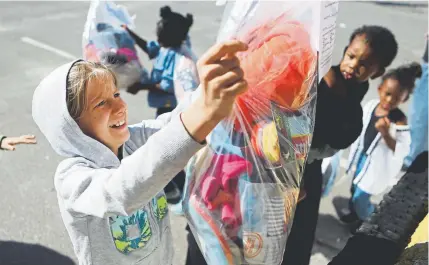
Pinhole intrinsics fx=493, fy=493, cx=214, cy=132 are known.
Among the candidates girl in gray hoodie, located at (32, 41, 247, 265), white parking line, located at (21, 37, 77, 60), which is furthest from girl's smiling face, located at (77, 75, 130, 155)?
white parking line, located at (21, 37, 77, 60)

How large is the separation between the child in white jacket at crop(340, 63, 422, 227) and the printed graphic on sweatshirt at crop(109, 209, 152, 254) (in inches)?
72.5

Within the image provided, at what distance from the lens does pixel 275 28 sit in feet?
3.98

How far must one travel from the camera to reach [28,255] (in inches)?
110

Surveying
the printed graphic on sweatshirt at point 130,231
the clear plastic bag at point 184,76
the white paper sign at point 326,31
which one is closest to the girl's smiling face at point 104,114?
the printed graphic on sweatshirt at point 130,231

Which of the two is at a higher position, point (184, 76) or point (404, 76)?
point (404, 76)

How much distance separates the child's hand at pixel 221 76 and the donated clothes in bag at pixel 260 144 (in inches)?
7.8

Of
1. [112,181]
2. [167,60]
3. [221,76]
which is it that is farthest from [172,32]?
[221,76]

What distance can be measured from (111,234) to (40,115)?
0.38 metres

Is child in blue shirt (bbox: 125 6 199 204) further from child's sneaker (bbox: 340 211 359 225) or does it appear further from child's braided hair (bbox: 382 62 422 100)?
child's sneaker (bbox: 340 211 359 225)

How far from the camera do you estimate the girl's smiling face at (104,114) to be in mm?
1313

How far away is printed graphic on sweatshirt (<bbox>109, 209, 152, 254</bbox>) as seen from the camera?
138cm

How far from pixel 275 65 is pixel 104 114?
1.57 ft

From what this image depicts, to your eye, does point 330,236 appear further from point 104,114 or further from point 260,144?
point 104,114

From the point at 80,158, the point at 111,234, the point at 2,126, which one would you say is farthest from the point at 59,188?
the point at 2,126
